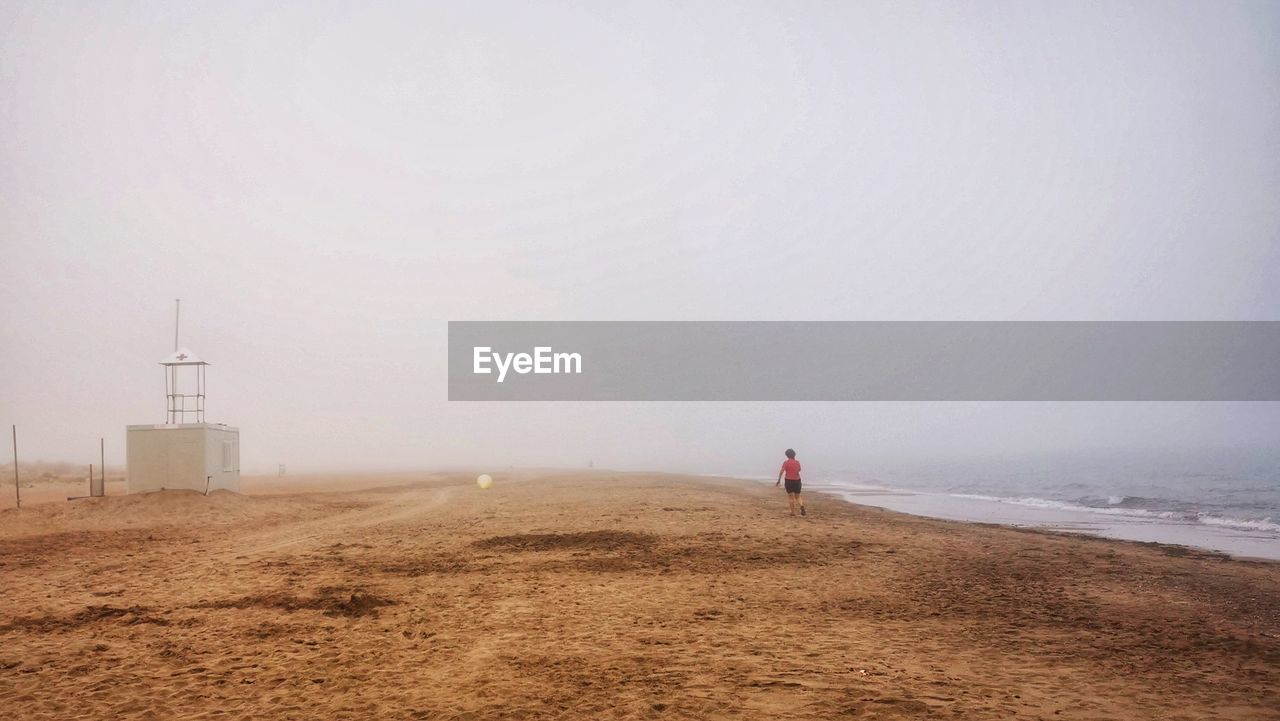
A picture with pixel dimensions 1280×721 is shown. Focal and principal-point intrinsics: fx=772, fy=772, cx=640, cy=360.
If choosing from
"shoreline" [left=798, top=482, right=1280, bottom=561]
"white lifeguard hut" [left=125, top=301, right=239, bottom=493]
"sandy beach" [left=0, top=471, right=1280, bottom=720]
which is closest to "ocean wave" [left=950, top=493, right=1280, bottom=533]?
"shoreline" [left=798, top=482, right=1280, bottom=561]

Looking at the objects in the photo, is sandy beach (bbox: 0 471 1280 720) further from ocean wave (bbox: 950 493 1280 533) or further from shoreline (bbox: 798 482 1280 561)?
ocean wave (bbox: 950 493 1280 533)

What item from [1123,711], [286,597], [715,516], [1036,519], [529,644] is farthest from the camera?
[1036,519]

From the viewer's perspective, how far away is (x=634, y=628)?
9.52m

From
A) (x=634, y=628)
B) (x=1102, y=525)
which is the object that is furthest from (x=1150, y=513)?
(x=634, y=628)

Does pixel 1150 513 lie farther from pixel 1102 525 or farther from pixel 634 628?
pixel 634 628

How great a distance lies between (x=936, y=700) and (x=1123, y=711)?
1573 mm

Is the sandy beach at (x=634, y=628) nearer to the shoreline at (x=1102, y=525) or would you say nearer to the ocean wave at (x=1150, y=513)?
the shoreline at (x=1102, y=525)

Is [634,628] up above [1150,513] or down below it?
above

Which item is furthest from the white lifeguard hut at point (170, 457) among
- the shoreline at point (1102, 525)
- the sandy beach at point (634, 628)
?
the shoreline at point (1102, 525)

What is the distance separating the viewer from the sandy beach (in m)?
7.02

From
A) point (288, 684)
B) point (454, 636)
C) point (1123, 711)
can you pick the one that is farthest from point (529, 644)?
point (1123, 711)

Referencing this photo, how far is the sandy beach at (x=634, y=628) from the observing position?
23.0ft

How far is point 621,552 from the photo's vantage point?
15.4 meters

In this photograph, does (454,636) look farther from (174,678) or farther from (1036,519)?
(1036,519)
